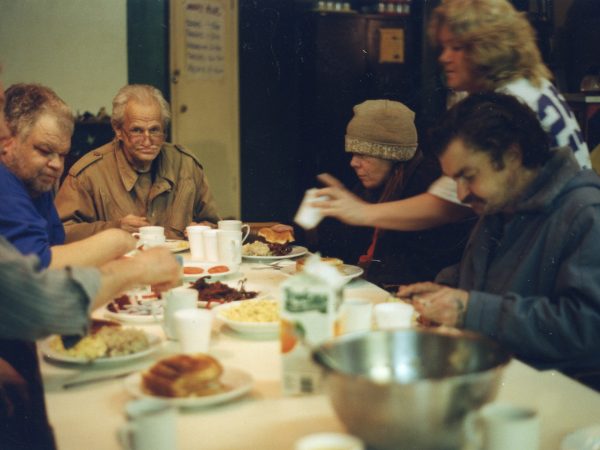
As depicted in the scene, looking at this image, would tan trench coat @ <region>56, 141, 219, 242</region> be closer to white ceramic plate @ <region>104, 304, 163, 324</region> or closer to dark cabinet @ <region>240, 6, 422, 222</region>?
white ceramic plate @ <region>104, 304, 163, 324</region>

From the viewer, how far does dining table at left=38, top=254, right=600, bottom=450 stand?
121 cm

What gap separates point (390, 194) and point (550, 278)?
1.40 metres

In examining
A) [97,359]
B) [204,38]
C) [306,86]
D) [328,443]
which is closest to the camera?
[328,443]

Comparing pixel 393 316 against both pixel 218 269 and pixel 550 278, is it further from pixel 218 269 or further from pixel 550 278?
pixel 218 269

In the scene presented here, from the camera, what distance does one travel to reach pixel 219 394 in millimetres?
1330

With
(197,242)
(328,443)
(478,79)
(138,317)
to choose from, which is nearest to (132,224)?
(197,242)

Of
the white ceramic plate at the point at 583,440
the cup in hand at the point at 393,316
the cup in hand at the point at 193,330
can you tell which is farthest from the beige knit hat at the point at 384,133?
the white ceramic plate at the point at 583,440

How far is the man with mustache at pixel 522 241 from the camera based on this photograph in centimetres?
173

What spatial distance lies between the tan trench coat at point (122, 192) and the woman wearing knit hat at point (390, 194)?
75cm

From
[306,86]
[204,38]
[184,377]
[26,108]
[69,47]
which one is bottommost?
[184,377]

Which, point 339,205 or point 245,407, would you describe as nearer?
point 245,407

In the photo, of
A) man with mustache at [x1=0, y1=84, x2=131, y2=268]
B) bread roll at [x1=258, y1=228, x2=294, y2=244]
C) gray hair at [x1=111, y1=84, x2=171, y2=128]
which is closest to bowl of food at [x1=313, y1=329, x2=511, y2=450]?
man with mustache at [x1=0, y1=84, x2=131, y2=268]

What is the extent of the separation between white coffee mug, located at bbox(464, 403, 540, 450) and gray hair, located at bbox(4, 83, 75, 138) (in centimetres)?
198

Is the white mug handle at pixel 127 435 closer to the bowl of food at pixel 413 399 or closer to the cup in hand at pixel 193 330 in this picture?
the bowl of food at pixel 413 399
